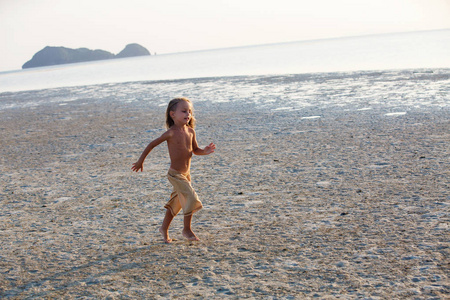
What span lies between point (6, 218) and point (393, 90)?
44.6ft

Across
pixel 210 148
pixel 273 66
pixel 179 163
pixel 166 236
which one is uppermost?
pixel 273 66

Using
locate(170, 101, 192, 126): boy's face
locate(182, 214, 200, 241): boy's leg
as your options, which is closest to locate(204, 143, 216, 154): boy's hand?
locate(170, 101, 192, 126): boy's face

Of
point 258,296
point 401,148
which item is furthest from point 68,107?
point 258,296

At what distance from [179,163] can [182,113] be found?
0.44 meters

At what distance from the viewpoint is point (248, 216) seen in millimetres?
5164

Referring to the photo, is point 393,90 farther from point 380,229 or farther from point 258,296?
point 258,296

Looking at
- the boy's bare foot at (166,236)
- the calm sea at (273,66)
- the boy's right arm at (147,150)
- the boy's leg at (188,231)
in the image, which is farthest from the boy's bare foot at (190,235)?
the calm sea at (273,66)

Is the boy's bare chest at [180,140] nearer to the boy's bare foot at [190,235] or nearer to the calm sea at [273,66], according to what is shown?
the boy's bare foot at [190,235]

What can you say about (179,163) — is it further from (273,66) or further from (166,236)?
(273,66)

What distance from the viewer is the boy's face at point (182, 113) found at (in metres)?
4.67

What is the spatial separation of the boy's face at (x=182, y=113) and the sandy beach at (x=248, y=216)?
103 cm

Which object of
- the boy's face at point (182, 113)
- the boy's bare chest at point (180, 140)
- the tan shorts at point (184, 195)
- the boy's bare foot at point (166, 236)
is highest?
the boy's face at point (182, 113)

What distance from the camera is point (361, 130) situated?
9.68m

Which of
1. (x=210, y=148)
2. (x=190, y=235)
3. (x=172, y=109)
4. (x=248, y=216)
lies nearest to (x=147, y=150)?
(x=172, y=109)
